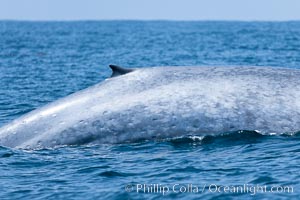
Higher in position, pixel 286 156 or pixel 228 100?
pixel 228 100

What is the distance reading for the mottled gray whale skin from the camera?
13094 millimetres

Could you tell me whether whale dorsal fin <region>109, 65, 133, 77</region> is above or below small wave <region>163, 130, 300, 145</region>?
above

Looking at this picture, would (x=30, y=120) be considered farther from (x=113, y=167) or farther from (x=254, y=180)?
Answer: (x=254, y=180)

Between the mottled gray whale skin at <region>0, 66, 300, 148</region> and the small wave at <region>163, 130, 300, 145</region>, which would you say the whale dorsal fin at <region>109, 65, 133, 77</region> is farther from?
the small wave at <region>163, 130, 300, 145</region>

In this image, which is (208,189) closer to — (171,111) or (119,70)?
(171,111)

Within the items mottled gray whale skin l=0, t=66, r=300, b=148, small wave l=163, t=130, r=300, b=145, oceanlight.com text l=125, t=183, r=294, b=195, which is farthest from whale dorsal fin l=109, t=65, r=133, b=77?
oceanlight.com text l=125, t=183, r=294, b=195

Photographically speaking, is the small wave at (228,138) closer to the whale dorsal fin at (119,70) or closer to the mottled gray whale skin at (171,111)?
the mottled gray whale skin at (171,111)

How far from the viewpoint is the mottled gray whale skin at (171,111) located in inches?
516

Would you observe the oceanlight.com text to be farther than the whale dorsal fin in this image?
No

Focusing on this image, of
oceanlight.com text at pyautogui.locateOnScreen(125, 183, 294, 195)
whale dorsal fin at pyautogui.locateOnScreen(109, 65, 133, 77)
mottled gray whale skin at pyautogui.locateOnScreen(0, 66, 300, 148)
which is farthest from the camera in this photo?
whale dorsal fin at pyautogui.locateOnScreen(109, 65, 133, 77)

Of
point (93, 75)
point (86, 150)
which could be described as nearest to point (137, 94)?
point (86, 150)

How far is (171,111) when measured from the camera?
518 inches

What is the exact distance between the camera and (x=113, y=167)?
12336 mm

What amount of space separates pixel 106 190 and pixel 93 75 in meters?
24.1
